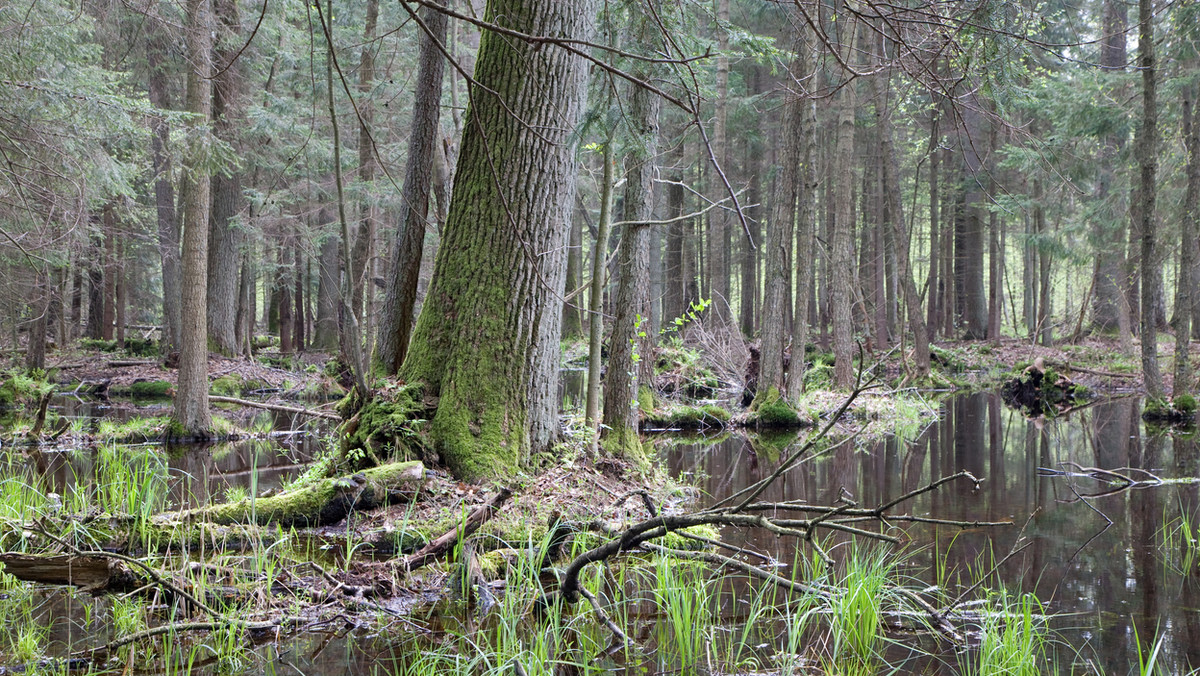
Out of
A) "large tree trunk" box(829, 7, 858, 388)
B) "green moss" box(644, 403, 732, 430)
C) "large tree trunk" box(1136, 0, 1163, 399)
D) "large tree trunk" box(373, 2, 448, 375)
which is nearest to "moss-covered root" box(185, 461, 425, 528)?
"large tree trunk" box(373, 2, 448, 375)

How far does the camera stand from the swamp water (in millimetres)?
3234

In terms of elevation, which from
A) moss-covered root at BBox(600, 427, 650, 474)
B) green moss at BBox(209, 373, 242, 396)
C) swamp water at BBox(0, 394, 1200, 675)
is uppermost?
green moss at BBox(209, 373, 242, 396)

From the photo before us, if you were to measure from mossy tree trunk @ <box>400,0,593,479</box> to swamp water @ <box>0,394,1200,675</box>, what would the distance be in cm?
154

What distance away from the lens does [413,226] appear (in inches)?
286

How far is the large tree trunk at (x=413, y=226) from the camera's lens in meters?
7.03

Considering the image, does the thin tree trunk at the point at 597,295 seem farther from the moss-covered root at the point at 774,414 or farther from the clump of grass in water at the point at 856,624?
the moss-covered root at the point at 774,414

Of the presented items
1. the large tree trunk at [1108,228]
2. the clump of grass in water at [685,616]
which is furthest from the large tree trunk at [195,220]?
the large tree trunk at [1108,228]

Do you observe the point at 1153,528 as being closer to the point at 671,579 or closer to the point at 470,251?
the point at 671,579

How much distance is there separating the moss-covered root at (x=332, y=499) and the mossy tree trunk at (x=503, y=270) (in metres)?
0.47

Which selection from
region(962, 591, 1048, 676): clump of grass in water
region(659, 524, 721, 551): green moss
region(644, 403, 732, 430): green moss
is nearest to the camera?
region(962, 591, 1048, 676): clump of grass in water

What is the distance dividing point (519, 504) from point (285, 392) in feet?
38.8

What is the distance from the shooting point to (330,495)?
5.04 metres

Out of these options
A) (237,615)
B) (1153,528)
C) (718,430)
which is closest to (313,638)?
(237,615)

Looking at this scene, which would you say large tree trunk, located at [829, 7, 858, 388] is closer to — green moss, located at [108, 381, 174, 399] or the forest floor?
the forest floor
